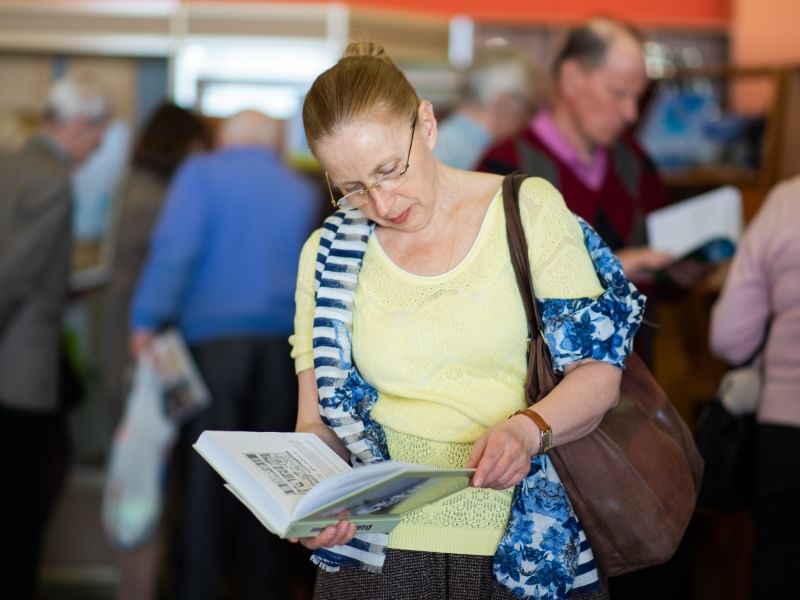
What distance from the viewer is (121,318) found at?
13.7ft

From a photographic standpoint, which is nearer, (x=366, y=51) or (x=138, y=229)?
(x=366, y=51)

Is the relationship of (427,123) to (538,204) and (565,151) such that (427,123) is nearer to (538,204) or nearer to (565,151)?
(538,204)

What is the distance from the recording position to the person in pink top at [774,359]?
2527mm

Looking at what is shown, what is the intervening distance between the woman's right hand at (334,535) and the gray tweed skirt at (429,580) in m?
0.19

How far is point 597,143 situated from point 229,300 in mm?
1472

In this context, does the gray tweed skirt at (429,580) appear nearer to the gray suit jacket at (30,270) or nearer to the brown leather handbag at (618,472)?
the brown leather handbag at (618,472)

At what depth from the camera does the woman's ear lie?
67.5 inches

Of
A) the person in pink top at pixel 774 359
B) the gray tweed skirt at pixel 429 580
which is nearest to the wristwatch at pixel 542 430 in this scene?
the gray tweed skirt at pixel 429 580

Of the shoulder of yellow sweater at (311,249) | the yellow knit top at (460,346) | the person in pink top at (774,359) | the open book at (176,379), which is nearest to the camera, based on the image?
the yellow knit top at (460,346)

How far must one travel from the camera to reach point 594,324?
5.41ft

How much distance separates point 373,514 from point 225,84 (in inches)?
135

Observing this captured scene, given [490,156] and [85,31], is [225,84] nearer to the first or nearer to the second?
[85,31]

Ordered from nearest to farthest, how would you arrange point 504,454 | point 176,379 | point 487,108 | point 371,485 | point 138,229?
point 371,485
point 504,454
point 487,108
point 176,379
point 138,229

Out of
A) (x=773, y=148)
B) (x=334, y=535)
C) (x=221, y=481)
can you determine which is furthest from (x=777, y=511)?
(x=221, y=481)
